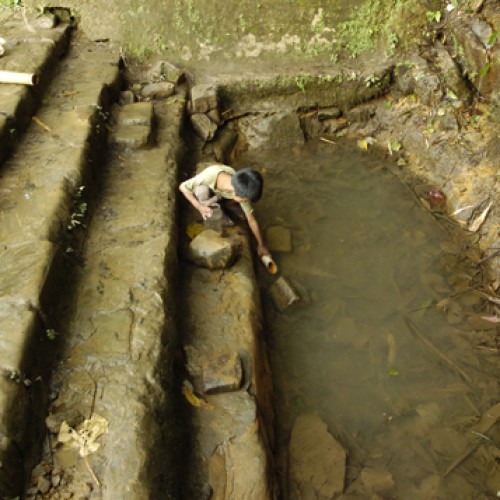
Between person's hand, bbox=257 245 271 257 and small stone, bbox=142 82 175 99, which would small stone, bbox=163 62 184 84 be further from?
person's hand, bbox=257 245 271 257

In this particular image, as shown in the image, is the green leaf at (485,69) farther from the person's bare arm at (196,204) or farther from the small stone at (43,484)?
the small stone at (43,484)

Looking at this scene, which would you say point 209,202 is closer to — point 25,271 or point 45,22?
point 25,271

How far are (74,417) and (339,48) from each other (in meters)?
5.17

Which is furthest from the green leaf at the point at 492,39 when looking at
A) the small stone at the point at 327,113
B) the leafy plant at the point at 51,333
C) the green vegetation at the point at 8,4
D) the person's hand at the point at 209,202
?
the green vegetation at the point at 8,4

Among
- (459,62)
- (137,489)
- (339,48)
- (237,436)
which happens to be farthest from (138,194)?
(459,62)

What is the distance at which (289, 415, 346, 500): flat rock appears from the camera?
2854mm

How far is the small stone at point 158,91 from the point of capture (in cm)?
518

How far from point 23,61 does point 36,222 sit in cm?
255

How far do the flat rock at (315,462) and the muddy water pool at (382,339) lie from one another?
3.2 inches

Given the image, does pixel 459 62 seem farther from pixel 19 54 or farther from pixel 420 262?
pixel 19 54

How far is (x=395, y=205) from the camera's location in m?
4.82

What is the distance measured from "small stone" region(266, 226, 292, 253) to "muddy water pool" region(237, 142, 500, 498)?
2.9 inches

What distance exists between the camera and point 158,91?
5.18 meters

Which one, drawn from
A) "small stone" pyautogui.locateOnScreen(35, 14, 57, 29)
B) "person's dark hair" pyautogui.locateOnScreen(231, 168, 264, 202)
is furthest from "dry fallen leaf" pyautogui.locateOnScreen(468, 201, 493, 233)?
"small stone" pyautogui.locateOnScreen(35, 14, 57, 29)
